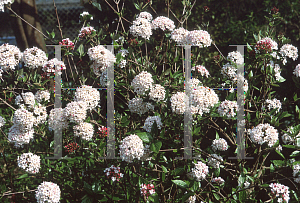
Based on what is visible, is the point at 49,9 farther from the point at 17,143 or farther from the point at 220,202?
the point at 220,202

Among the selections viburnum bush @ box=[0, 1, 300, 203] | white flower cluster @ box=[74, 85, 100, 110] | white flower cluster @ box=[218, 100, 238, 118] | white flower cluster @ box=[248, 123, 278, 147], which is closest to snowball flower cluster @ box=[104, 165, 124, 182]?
viburnum bush @ box=[0, 1, 300, 203]

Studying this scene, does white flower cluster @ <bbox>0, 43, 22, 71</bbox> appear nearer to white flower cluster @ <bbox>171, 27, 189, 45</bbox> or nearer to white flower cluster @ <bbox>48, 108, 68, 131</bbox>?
white flower cluster @ <bbox>48, 108, 68, 131</bbox>

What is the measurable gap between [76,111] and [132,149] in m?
0.50

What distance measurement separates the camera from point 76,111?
2023 mm

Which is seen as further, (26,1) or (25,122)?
(26,1)

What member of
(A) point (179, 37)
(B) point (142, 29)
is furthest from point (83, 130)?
(A) point (179, 37)

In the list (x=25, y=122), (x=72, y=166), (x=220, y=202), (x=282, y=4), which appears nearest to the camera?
(x=25, y=122)

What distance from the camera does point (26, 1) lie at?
452cm

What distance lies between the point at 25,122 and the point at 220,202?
1.70m

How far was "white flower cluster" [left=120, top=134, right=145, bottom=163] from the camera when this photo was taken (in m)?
1.86

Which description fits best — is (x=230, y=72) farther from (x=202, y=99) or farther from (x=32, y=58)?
(x=32, y=58)

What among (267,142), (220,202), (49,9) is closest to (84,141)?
(220,202)

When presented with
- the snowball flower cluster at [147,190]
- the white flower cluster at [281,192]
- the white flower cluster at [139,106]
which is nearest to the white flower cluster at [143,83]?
the white flower cluster at [139,106]

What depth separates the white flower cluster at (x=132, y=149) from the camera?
1.86 metres
